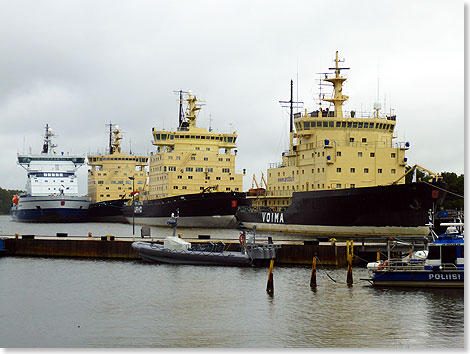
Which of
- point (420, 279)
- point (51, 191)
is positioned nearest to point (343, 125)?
point (420, 279)

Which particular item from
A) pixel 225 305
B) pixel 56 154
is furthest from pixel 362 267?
pixel 56 154

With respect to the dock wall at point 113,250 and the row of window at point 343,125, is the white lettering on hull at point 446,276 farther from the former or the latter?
the row of window at point 343,125

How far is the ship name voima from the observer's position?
63.4 m

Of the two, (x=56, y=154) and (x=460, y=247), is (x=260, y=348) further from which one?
(x=56, y=154)

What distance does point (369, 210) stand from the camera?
52.6m

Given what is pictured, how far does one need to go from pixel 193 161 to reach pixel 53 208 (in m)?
27.6

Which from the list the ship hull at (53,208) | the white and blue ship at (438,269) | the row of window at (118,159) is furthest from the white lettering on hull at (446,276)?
the row of window at (118,159)

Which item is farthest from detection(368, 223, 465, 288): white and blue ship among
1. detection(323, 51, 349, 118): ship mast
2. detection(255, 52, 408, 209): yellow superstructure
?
detection(323, 51, 349, 118): ship mast

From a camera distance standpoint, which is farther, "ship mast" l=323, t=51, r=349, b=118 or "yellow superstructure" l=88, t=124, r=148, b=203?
"yellow superstructure" l=88, t=124, r=148, b=203

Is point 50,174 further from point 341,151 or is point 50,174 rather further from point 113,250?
point 113,250

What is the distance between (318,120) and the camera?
197 feet

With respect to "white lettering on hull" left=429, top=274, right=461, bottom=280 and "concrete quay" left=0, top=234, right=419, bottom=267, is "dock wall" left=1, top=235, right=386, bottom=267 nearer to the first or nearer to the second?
"concrete quay" left=0, top=234, right=419, bottom=267

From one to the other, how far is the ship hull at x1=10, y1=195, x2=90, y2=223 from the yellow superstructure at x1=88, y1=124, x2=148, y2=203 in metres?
9.36

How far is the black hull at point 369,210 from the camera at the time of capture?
50.7 m
